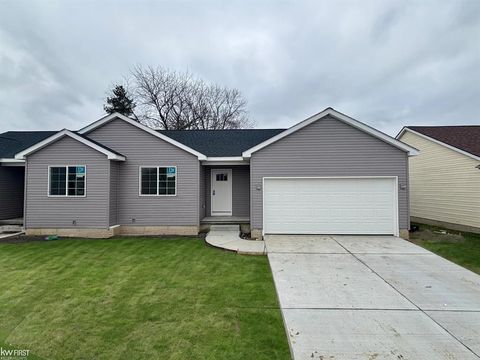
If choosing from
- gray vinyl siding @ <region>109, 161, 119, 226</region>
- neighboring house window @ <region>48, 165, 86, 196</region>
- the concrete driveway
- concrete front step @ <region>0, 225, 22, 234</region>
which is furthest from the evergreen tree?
the concrete driveway

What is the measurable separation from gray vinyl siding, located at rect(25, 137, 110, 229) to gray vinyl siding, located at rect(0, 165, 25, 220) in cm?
341

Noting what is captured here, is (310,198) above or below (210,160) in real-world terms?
below

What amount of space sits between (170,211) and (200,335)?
7.16 metres

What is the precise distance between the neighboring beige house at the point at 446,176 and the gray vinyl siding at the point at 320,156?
14.1 feet

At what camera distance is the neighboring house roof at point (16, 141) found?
11355 millimetres

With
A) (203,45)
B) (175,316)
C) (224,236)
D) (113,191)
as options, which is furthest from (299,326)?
(203,45)

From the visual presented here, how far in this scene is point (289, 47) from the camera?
13.0 meters

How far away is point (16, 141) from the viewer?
41.5 ft

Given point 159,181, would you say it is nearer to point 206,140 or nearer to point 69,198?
point 69,198

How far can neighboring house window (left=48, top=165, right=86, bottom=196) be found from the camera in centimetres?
933

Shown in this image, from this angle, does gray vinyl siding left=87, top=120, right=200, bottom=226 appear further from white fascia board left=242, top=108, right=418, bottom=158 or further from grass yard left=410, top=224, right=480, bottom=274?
grass yard left=410, top=224, right=480, bottom=274

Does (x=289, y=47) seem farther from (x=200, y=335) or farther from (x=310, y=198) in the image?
(x=200, y=335)

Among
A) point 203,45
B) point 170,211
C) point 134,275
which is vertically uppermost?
point 203,45

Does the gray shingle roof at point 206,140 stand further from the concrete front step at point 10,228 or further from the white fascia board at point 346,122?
the concrete front step at point 10,228
